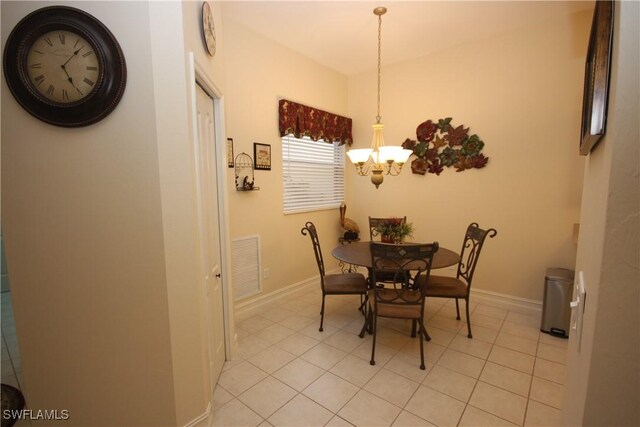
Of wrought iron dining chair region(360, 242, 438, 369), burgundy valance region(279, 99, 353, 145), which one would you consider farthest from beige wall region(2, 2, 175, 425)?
burgundy valance region(279, 99, 353, 145)

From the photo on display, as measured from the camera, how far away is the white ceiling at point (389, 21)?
257 centimetres

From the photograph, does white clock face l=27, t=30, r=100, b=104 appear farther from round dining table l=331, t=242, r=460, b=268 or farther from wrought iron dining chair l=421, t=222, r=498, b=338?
wrought iron dining chair l=421, t=222, r=498, b=338

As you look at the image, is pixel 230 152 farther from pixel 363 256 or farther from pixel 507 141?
pixel 507 141

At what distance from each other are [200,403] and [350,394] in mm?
956

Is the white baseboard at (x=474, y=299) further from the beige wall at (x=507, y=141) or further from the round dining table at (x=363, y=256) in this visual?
the round dining table at (x=363, y=256)

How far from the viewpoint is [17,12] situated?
1147 mm

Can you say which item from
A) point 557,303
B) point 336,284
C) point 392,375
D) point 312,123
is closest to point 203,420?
point 392,375

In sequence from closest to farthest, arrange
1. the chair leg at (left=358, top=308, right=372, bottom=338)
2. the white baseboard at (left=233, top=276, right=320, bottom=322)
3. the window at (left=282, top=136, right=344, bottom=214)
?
the chair leg at (left=358, top=308, right=372, bottom=338)
the white baseboard at (left=233, top=276, right=320, bottom=322)
the window at (left=282, top=136, right=344, bottom=214)

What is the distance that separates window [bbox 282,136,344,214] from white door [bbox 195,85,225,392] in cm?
146

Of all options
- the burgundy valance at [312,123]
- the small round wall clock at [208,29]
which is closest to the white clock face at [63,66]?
the small round wall clock at [208,29]

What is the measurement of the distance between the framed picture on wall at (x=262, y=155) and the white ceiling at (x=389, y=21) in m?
1.19

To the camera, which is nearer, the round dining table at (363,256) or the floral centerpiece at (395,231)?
the round dining table at (363,256)

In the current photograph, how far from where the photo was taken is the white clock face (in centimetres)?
117

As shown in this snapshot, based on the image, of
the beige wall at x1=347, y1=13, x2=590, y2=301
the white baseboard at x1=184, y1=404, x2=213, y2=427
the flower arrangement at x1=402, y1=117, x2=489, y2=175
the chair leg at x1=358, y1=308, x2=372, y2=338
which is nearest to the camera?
the white baseboard at x1=184, y1=404, x2=213, y2=427
